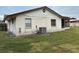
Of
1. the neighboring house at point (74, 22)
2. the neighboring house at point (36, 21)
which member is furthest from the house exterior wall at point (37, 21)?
the neighboring house at point (74, 22)

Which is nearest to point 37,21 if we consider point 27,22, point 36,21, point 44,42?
point 36,21

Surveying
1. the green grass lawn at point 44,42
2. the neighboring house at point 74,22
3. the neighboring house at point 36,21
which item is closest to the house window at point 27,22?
the neighboring house at point 36,21

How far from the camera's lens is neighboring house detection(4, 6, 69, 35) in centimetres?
286

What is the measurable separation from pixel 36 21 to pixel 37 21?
13mm

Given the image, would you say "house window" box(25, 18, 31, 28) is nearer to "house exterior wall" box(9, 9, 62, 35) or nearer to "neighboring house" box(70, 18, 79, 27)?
"house exterior wall" box(9, 9, 62, 35)

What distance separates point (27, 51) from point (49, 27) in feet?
1.33

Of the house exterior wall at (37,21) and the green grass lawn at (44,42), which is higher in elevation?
the house exterior wall at (37,21)

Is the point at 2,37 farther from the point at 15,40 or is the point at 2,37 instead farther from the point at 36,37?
the point at 36,37

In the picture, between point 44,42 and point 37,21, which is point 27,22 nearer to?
point 37,21

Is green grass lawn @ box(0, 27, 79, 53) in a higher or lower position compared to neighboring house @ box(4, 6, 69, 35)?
lower

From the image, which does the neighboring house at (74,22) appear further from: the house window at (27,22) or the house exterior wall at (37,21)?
the house window at (27,22)

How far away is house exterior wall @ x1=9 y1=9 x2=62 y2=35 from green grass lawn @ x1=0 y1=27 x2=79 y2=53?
7cm

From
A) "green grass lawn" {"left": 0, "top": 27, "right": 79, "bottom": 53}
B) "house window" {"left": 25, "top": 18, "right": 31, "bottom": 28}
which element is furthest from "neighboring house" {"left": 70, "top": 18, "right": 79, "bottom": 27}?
"house window" {"left": 25, "top": 18, "right": 31, "bottom": 28}

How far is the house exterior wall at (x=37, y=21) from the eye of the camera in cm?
287
